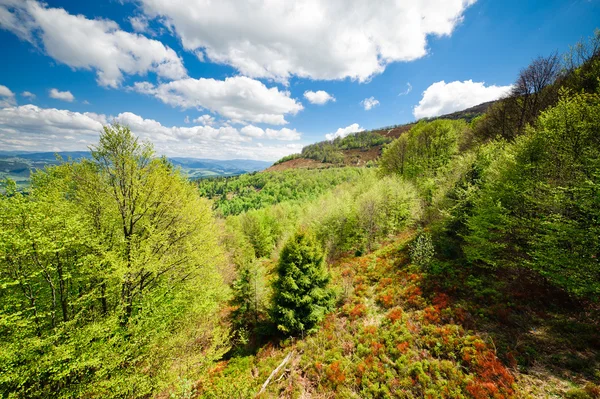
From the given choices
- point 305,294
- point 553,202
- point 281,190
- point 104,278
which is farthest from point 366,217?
point 281,190

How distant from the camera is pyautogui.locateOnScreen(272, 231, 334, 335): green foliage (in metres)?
17.3

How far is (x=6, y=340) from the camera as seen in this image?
8.48 m

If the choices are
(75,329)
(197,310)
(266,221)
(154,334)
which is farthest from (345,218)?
(266,221)

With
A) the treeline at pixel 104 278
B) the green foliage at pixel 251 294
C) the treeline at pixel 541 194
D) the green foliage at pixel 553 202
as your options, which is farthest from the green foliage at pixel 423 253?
the treeline at pixel 104 278

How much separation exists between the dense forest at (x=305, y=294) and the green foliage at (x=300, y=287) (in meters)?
0.12

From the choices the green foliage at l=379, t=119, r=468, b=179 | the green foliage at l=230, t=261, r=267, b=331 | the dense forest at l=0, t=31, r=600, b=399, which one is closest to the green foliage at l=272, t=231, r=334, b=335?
the dense forest at l=0, t=31, r=600, b=399

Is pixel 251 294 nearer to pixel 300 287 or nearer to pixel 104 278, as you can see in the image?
pixel 300 287

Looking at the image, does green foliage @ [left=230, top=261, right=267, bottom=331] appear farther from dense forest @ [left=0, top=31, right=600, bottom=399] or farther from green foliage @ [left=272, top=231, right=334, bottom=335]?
green foliage @ [left=272, top=231, right=334, bottom=335]

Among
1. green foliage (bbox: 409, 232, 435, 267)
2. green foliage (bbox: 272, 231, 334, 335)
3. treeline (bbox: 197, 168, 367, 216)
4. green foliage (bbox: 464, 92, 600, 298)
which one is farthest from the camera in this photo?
treeline (bbox: 197, 168, 367, 216)

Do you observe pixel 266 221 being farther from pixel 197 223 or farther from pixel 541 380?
pixel 541 380

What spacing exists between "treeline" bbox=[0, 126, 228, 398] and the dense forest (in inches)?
4.0

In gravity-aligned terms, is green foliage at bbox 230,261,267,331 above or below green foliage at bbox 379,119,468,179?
below

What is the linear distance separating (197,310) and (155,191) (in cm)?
808

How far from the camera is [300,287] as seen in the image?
17844 millimetres
